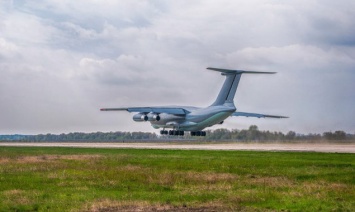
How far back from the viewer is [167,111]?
Answer: 9512cm

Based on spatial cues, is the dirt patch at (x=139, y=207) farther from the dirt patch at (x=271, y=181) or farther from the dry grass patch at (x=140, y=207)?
the dirt patch at (x=271, y=181)

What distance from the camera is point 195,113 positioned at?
92.6 metres

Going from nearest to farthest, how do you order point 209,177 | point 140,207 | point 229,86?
point 140,207 → point 209,177 → point 229,86

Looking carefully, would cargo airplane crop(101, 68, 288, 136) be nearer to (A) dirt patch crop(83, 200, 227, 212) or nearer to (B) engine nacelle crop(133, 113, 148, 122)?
(B) engine nacelle crop(133, 113, 148, 122)

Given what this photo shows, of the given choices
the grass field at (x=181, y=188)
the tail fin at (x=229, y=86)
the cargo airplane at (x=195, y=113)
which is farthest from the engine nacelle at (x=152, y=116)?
the grass field at (x=181, y=188)

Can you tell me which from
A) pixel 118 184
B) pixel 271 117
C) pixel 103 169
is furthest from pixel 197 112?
pixel 118 184

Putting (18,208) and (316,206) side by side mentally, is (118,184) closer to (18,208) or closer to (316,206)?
(18,208)

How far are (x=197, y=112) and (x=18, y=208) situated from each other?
239 feet

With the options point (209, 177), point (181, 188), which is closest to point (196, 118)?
point (209, 177)

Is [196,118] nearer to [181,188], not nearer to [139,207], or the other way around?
[181,188]

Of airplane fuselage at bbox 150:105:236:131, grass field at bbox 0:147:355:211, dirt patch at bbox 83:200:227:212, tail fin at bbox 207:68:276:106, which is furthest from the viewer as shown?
tail fin at bbox 207:68:276:106

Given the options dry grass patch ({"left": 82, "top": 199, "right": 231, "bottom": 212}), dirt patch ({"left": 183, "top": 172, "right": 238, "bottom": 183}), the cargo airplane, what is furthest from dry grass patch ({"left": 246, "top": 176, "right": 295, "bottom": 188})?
the cargo airplane

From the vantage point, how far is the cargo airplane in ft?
291

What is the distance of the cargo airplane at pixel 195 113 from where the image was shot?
88812 millimetres
